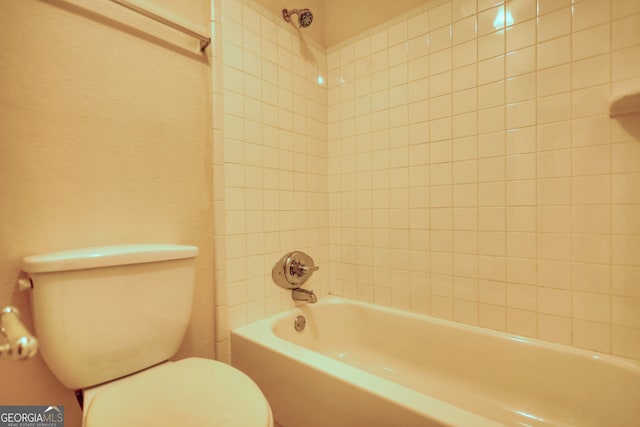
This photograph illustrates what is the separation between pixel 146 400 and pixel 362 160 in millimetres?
1307

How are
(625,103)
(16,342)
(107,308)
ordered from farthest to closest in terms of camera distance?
(625,103), (107,308), (16,342)

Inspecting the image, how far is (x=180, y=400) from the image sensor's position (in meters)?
0.69

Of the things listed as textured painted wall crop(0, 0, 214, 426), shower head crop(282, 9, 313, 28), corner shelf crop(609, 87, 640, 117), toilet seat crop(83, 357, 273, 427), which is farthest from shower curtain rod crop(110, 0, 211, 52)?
corner shelf crop(609, 87, 640, 117)

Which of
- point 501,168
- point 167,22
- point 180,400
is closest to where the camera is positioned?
point 180,400

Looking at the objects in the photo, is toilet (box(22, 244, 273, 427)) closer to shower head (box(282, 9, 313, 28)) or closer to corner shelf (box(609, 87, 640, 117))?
shower head (box(282, 9, 313, 28))

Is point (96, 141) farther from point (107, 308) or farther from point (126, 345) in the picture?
point (126, 345)

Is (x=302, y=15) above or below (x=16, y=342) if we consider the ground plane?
above

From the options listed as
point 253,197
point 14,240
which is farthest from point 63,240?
point 253,197

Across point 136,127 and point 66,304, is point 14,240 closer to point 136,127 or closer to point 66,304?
point 66,304

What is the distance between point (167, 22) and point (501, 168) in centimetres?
135

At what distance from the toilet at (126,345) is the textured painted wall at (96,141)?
125mm

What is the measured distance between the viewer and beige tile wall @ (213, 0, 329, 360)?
47.6 inches

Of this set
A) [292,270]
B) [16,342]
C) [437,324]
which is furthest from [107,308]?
[437,324]

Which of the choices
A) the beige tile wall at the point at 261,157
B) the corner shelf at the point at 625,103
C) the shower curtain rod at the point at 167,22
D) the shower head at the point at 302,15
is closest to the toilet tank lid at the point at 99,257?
the beige tile wall at the point at 261,157
